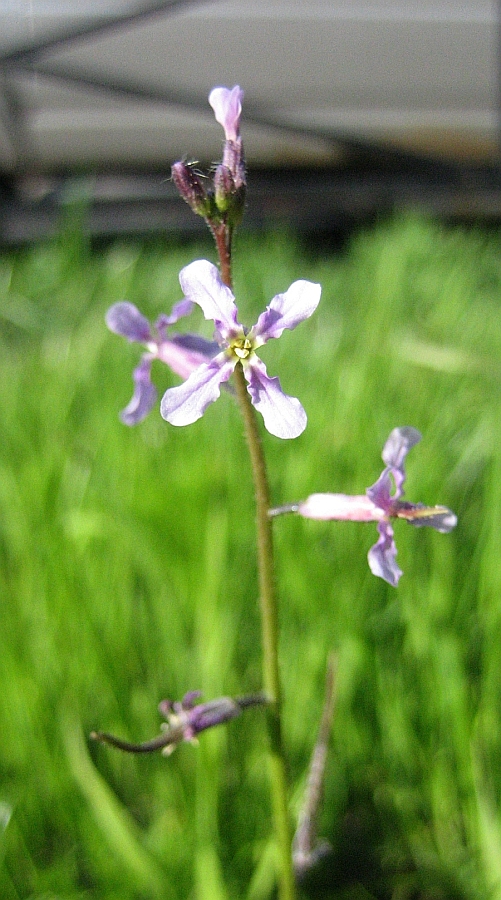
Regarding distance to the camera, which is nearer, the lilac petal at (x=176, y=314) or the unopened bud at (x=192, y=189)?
the unopened bud at (x=192, y=189)

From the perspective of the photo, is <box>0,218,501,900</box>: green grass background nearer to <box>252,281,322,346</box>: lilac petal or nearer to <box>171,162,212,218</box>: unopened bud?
<box>252,281,322,346</box>: lilac petal

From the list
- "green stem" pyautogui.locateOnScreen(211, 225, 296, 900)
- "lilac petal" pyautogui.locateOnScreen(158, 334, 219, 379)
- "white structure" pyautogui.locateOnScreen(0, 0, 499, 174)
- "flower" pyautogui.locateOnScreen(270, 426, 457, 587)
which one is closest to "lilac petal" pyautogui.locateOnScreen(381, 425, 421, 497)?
"flower" pyautogui.locateOnScreen(270, 426, 457, 587)

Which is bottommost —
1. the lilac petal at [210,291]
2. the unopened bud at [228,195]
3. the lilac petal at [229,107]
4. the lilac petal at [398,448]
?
the lilac petal at [398,448]

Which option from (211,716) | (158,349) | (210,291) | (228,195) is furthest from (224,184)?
(211,716)

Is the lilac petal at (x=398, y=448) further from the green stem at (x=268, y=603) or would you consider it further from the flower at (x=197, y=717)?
the flower at (x=197, y=717)

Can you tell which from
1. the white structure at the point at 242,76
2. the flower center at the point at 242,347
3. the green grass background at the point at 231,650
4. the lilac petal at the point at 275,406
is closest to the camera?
the lilac petal at the point at 275,406

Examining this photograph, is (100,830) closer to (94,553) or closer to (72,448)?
(94,553)

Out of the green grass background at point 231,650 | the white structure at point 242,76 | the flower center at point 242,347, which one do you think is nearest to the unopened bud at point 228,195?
the flower center at point 242,347
